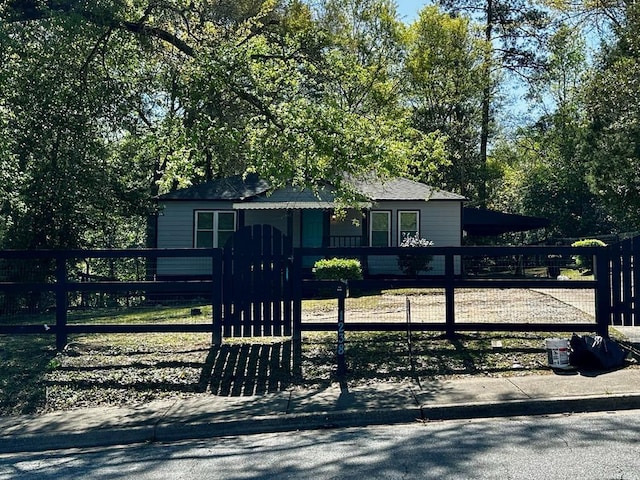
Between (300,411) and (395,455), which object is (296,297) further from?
(395,455)

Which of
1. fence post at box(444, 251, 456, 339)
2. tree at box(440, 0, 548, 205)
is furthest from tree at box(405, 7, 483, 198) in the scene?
fence post at box(444, 251, 456, 339)

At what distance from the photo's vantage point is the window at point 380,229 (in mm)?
21203

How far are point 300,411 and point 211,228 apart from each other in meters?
15.3

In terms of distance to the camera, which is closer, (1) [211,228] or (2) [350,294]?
(2) [350,294]

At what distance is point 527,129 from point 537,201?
349 inches

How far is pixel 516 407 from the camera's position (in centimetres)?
607

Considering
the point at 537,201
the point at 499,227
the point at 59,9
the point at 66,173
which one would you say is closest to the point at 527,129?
the point at 537,201

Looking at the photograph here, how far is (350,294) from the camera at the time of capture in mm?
15961

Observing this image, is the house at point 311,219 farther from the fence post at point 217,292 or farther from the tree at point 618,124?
the fence post at point 217,292

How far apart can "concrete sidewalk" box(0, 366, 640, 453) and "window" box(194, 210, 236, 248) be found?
14.3 m

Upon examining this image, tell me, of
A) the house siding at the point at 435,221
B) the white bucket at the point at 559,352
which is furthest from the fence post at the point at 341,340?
the house siding at the point at 435,221

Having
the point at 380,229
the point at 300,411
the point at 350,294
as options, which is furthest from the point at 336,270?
the point at 300,411

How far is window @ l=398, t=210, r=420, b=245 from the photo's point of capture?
21.1 m

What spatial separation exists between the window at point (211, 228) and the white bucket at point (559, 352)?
14.7m
